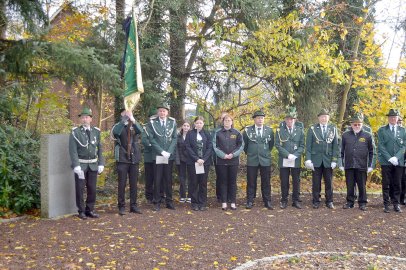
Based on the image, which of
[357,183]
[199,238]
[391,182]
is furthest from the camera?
[391,182]

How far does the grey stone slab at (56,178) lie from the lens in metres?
7.79

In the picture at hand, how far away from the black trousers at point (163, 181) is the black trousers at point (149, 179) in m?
0.26

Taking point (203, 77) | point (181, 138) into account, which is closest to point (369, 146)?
point (181, 138)

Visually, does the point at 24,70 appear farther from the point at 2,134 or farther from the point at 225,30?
the point at 225,30

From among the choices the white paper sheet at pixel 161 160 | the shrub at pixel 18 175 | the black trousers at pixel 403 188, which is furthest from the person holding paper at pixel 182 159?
the black trousers at pixel 403 188

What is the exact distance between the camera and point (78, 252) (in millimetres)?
5734

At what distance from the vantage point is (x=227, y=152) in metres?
8.80

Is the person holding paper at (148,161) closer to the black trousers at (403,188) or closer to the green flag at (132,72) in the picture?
the green flag at (132,72)

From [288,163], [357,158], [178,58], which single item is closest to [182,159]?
[288,163]

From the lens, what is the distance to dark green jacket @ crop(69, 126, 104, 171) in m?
7.79

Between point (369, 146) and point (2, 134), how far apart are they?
6.94 metres

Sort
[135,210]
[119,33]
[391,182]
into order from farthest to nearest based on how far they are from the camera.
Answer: [119,33]
[391,182]
[135,210]

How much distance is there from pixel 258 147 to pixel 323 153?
1288mm

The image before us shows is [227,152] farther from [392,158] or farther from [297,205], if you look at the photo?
[392,158]
